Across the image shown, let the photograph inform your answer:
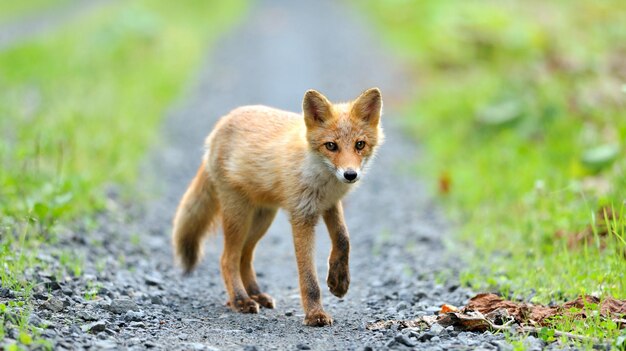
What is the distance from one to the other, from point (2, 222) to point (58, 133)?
3248 millimetres

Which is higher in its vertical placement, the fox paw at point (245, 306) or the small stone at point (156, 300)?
the fox paw at point (245, 306)

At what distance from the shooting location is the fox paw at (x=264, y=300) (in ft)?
21.0

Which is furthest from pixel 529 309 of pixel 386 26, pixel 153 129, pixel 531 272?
pixel 386 26

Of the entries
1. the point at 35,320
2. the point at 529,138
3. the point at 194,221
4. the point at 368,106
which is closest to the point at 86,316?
the point at 35,320

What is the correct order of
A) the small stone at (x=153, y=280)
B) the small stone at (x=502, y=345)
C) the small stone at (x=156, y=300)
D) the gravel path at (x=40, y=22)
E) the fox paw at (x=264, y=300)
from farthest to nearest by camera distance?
the gravel path at (x=40, y=22) < the small stone at (x=153, y=280) < the fox paw at (x=264, y=300) < the small stone at (x=156, y=300) < the small stone at (x=502, y=345)

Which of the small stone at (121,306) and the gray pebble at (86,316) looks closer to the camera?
the gray pebble at (86,316)

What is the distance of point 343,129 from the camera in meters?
5.73

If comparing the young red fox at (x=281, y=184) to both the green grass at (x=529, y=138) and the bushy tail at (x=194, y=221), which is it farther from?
the green grass at (x=529, y=138)

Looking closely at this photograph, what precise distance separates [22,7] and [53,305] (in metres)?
24.0

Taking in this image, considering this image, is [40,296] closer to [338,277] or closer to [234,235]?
[234,235]

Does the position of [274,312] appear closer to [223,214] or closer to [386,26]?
[223,214]

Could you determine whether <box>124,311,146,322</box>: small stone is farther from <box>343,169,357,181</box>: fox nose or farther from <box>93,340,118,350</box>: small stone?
<box>343,169,357,181</box>: fox nose

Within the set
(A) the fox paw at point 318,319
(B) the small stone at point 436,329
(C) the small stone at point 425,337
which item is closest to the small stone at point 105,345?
(A) the fox paw at point 318,319

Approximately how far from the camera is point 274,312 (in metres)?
6.24
